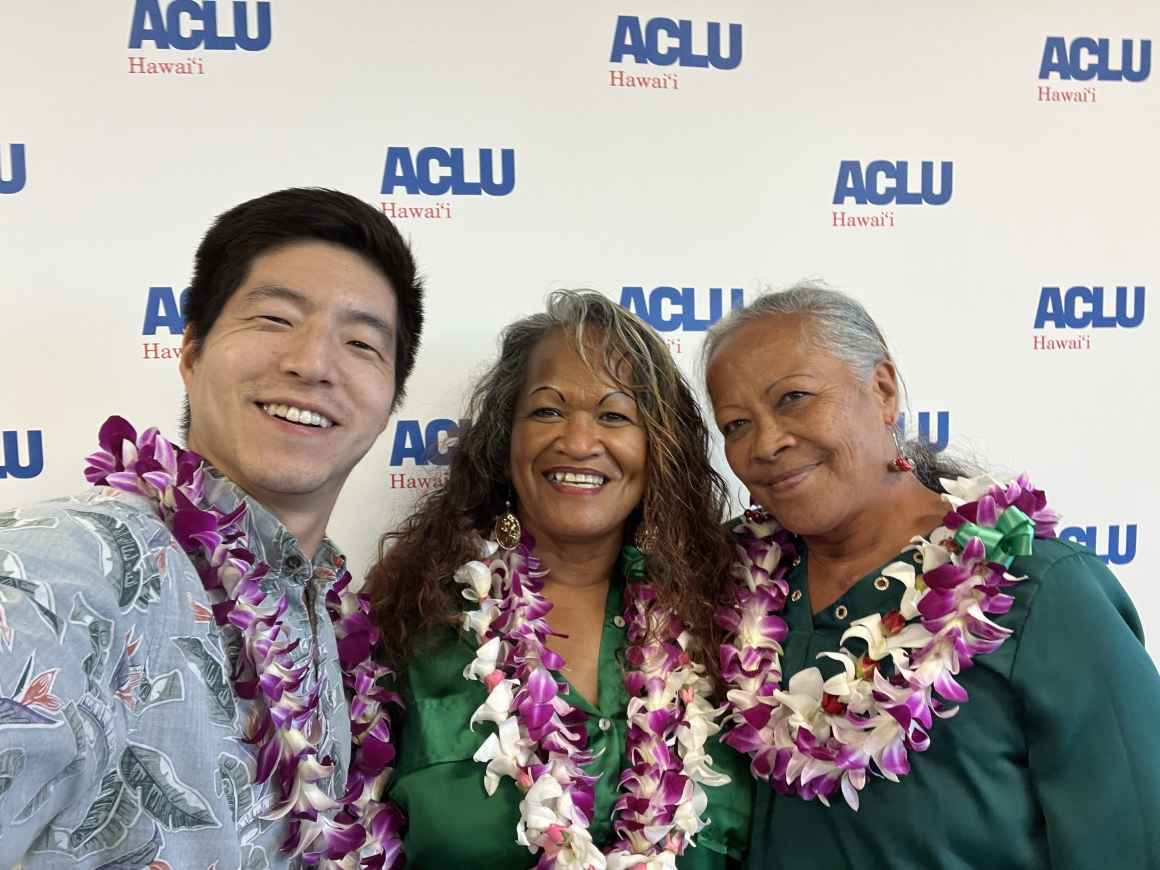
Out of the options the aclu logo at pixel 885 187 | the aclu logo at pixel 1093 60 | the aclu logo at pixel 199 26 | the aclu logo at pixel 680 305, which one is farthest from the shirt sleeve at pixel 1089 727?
the aclu logo at pixel 199 26

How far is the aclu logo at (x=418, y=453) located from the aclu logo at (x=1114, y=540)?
1.60 metres

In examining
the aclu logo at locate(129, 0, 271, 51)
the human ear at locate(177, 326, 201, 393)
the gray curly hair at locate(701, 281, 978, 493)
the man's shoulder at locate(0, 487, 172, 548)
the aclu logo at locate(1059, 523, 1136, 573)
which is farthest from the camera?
the aclu logo at locate(1059, 523, 1136, 573)

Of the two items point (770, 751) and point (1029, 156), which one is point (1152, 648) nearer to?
point (1029, 156)

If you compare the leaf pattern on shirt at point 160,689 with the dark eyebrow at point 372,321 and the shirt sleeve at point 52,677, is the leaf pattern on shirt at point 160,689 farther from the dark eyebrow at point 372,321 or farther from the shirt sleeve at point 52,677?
the dark eyebrow at point 372,321

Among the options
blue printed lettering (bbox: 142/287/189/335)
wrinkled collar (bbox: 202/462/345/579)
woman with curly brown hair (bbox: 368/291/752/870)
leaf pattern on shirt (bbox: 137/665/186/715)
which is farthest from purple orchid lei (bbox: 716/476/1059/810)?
blue printed lettering (bbox: 142/287/189/335)

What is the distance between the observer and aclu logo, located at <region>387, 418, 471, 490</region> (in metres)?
1.86

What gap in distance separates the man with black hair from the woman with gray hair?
620 millimetres

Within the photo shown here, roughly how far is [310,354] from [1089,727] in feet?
3.80

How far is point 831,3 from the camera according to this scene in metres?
1.94

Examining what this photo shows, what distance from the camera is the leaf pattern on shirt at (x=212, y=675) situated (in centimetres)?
91

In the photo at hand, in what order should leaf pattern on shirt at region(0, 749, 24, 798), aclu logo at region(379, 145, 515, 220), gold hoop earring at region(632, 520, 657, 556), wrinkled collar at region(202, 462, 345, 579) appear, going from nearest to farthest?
leaf pattern on shirt at region(0, 749, 24, 798) < wrinkled collar at region(202, 462, 345, 579) < gold hoop earring at region(632, 520, 657, 556) < aclu logo at region(379, 145, 515, 220)

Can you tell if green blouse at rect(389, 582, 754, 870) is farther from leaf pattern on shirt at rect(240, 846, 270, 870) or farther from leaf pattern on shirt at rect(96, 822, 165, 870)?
leaf pattern on shirt at rect(96, 822, 165, 870)

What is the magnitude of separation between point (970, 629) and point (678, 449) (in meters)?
0.56

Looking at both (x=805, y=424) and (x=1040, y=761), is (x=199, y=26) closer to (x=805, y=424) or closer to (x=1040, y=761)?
(x=805, y=424)
